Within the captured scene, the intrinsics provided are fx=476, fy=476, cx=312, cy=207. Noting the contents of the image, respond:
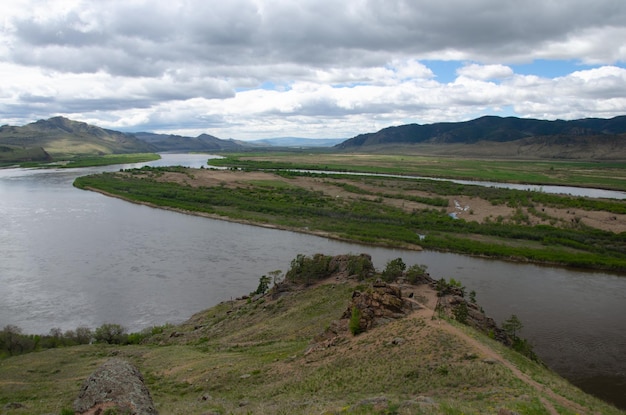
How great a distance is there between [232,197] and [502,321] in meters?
52.5

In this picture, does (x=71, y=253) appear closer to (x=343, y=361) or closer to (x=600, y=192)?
(x=343, y=361)

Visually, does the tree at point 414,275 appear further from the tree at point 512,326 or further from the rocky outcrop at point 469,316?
the tree at point 512,326

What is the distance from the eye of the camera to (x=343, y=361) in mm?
17562

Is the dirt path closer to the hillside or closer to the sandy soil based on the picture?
the hillside

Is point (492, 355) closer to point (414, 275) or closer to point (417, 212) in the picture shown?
point (414, 275)

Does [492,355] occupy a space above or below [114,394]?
below

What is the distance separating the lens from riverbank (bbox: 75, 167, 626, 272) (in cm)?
4556

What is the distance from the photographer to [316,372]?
1709 cm

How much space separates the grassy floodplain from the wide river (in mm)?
3209

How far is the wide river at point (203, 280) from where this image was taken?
84.5 ft

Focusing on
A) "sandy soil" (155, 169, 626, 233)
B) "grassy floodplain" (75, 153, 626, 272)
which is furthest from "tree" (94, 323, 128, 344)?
"sandy soil" (155, 169, 626, 233)

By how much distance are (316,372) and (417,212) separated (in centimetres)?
4649

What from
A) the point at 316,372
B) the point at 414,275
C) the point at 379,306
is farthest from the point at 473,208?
the point at 316,372

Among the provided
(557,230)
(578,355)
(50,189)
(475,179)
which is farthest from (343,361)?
(475,179)
